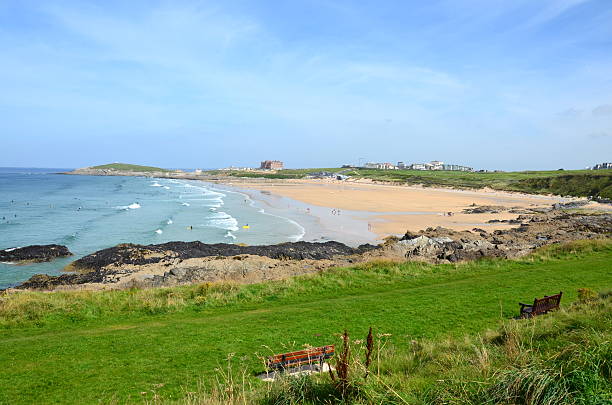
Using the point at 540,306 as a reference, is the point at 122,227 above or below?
below

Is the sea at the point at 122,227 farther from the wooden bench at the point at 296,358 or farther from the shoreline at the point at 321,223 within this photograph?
the wooden bench at the point at 296,358

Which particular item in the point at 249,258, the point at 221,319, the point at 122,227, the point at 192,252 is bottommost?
the point at 122,227

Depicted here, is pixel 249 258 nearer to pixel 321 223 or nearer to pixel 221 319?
pixel 221 319

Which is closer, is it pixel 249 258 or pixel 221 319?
pixel 221 319

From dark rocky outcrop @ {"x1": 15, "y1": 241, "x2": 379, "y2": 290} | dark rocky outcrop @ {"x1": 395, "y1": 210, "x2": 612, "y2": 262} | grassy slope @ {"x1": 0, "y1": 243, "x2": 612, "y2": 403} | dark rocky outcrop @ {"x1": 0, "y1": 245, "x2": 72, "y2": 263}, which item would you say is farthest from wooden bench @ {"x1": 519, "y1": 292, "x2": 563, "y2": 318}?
dark rocky outcrop @ {"x1": 0, "y1": 245, "x2": 72, "y2": 263}

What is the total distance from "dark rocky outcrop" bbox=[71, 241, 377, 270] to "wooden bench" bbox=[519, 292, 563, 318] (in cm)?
1837

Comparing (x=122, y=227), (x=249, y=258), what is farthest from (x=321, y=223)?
(x=122, y=227)

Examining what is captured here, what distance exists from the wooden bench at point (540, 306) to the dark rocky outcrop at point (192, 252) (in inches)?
723

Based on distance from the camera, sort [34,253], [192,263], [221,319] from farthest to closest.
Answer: [34,253]
[192,263]
[221,319]

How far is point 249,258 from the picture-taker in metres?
26.4

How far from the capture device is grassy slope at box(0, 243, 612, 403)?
28.6ft

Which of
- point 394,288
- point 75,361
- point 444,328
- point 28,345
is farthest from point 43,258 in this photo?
point 444,328

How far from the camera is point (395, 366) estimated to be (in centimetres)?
676

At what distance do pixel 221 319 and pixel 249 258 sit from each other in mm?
13801
